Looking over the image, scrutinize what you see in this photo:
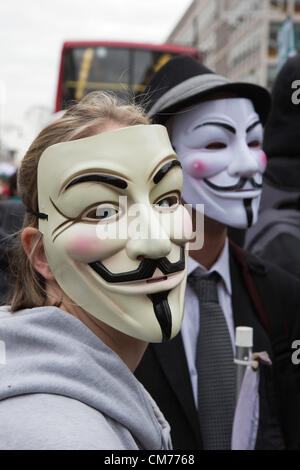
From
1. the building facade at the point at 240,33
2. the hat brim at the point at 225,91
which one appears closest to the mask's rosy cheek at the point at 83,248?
the hat brim at the point at 225,91

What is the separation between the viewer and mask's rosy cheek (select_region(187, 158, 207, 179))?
8.09 ft

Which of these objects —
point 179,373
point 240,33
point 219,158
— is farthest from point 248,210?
point 240,33

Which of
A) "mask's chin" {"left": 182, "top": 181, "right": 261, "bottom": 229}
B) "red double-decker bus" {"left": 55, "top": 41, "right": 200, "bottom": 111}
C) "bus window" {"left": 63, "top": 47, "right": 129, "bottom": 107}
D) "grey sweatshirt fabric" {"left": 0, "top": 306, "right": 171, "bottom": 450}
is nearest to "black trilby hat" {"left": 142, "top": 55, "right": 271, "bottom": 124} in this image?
"mask's chin" {"left": 182, "top": 181, "right": 261, "bottom": 229}

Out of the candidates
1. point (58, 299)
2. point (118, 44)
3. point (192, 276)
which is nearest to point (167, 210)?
point (58, 299)

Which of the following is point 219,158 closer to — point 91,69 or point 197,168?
point 197,168

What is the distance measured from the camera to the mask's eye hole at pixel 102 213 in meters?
1.57

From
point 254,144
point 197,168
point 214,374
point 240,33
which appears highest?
point 240,33

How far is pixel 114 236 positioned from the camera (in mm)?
1529

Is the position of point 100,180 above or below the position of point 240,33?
below

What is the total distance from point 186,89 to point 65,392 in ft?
4.93

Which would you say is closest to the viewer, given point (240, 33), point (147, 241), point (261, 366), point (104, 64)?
point (147, 241)

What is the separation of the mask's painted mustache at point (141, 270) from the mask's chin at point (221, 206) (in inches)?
37.7

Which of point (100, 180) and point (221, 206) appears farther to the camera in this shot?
point (221, 206)

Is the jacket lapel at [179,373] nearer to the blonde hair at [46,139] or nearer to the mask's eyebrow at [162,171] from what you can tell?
the blonde hair at [46,139]
